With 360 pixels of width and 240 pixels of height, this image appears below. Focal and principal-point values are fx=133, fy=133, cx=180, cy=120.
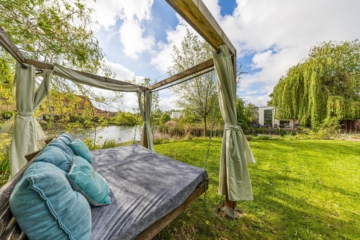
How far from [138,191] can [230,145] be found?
3.81ft

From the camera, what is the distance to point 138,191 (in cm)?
129

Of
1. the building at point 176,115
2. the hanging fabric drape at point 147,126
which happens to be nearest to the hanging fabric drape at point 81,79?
the hanging fabric drape at point 147,126

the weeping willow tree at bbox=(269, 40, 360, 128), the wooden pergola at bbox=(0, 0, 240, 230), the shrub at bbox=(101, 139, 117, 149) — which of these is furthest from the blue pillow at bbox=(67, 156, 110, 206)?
the weeping willow tree at bbox=(269, 40, 360, 128)

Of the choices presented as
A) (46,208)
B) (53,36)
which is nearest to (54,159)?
(46,208)

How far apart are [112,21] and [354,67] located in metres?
13.3

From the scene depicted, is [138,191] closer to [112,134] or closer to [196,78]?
[112,134]

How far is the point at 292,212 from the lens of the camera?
177cm

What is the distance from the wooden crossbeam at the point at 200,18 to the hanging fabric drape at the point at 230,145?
0.46ft

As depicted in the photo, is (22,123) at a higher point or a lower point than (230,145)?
higher

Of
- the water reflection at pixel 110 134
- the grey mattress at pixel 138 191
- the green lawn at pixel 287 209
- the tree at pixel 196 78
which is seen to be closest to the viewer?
the grey mattress at pixel 138 191

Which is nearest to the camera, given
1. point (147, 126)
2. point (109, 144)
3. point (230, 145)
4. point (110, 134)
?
point (230, 145)

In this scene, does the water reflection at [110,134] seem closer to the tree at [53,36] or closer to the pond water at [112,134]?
the pond water at [112,134]

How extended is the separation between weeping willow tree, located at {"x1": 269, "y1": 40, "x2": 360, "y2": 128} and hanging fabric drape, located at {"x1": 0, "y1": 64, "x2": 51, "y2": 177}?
10.1 m

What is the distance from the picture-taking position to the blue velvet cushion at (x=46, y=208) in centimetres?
60
